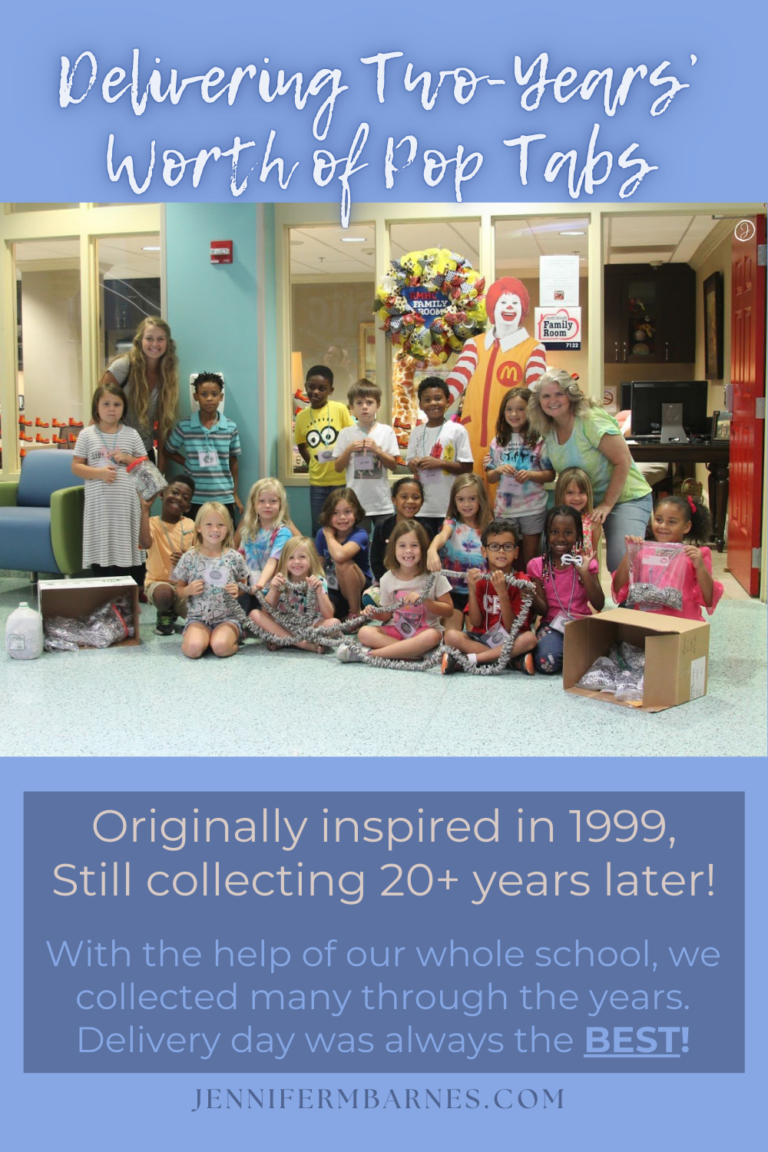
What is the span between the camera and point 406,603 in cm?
425

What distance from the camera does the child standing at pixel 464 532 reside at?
4.41 m

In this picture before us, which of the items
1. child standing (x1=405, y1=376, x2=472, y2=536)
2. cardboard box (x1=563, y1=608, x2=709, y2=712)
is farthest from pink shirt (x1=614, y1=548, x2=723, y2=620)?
child standing (x1=405, y1=376, x2=472, y2=536)

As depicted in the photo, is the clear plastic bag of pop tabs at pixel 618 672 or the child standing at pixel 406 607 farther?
the child standing at pixel 406 607

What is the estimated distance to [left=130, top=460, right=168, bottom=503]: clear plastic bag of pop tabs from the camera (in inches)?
203

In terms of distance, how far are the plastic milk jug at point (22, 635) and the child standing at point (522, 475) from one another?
6.72 feet

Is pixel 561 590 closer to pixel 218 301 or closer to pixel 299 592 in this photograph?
pixel 299 592

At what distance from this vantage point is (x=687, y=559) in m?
3.95

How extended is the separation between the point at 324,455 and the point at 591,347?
1.63 metres

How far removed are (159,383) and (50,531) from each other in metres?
0.98

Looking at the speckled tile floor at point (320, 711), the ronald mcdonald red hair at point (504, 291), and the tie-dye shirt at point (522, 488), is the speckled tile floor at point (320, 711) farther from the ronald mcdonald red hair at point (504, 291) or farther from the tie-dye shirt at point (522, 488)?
the ronald mcdonald red hair at point (504, 291)

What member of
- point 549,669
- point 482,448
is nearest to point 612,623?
point 549,669

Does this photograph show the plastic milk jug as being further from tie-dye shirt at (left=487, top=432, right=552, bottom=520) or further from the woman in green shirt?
the woman in green shirt

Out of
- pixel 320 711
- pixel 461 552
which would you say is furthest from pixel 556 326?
pixel 320 711

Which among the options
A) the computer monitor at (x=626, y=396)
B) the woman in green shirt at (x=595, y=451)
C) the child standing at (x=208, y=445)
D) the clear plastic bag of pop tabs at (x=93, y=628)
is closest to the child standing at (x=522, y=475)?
the woman in green shirt at (x=595, y=451)
